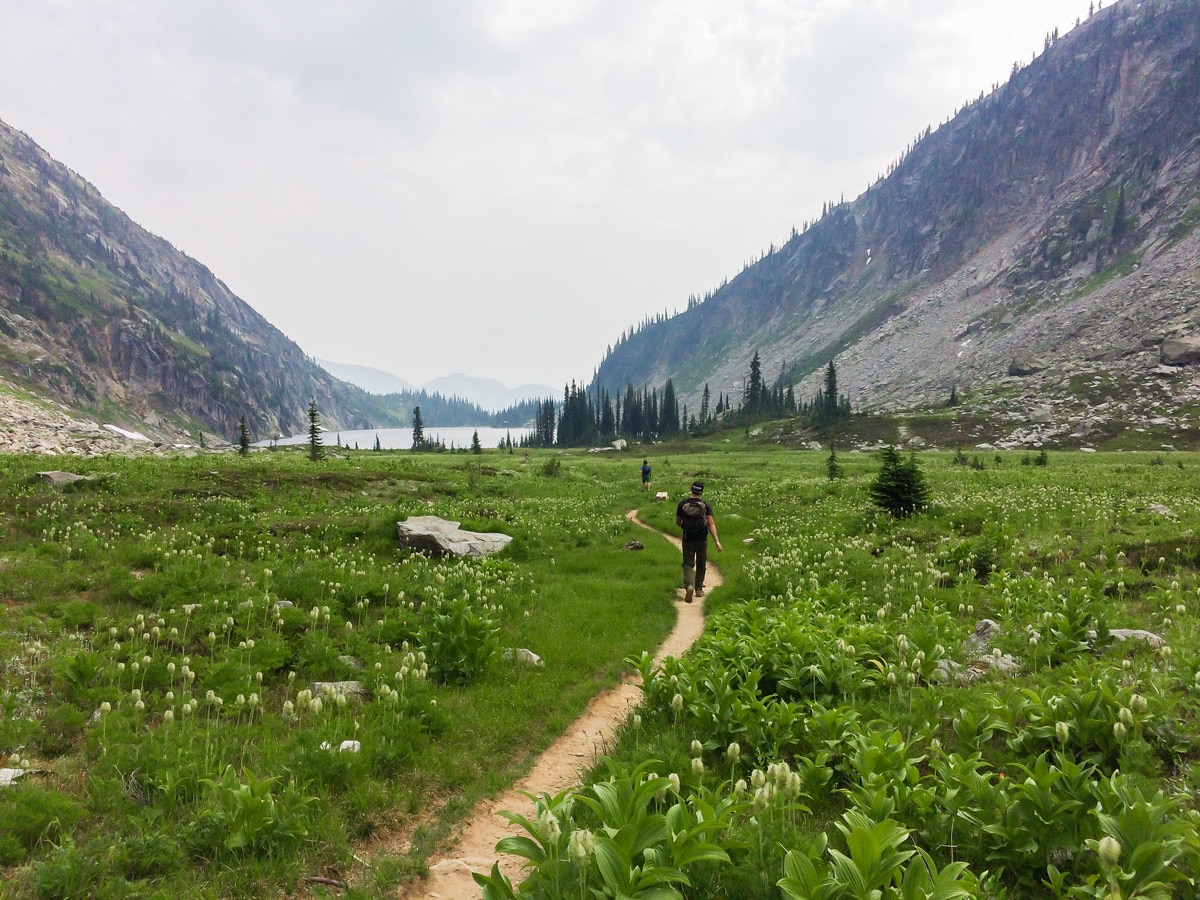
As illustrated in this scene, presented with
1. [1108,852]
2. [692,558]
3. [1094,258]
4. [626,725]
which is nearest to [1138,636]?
[1108,852]

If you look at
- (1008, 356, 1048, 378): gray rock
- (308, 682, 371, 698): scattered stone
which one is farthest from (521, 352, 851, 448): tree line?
(308, 682, 371, 698): scattered stone

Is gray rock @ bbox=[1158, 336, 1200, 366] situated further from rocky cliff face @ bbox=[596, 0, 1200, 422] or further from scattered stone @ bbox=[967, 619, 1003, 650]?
scattered stone @ bbox=[967, 619, 1003, 650]

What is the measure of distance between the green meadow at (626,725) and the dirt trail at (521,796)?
207 millimetres

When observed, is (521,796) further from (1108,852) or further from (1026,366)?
(1026,366)

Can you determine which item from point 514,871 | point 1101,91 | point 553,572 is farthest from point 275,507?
point 1101,91

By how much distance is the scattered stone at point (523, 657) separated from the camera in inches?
383

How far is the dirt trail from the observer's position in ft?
16.8

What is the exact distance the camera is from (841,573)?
12.8m

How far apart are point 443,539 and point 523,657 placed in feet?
23.3

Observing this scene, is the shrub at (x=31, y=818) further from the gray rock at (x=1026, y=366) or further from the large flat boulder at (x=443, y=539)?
the gray rock at (x=1026, y=366)

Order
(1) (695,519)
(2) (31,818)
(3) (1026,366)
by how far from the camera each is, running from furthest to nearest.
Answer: (3) (1026,366)
(1) (695,519)
(2) (31,818)

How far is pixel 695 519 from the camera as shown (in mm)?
14836

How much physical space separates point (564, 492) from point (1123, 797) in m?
30.8

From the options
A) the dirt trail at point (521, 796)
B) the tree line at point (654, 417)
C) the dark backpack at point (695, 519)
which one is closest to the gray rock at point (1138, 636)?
the dirt trail at point (521, 796)
